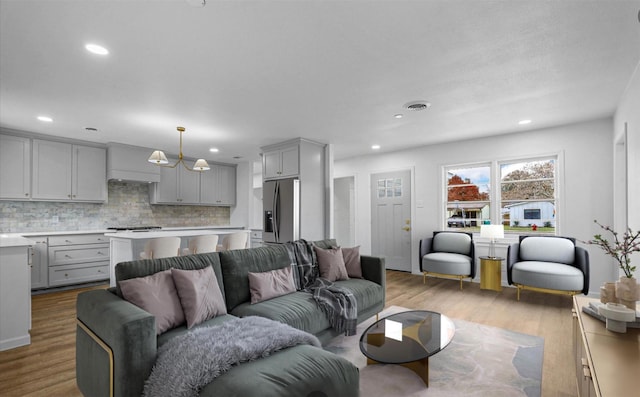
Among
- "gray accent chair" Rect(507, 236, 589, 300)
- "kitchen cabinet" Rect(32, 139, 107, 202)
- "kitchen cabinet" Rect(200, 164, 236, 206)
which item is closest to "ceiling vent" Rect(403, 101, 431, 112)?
"gray accent chair" Rect(507, 236, 589, 300)

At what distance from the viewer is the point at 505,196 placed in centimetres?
514

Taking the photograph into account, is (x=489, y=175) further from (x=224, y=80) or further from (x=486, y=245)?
(x=224, y=80)

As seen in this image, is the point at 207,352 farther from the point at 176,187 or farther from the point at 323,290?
the point at 176,187

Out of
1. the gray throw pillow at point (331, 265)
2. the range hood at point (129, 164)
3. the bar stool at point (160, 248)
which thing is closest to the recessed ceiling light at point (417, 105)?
the gray throw pillow at point (331, 265)

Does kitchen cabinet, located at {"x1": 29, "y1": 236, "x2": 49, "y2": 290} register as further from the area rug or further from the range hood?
the area rug

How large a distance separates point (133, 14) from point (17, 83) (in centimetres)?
201

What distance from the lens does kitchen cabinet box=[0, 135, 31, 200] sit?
4.64 metres

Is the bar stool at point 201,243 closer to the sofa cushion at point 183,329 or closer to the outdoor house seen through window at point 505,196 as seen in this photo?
the sofa cushion at point 183,329

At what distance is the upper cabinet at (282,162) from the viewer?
17.5ft

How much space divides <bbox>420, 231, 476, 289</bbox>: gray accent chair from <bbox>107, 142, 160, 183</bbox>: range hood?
5.23 meters

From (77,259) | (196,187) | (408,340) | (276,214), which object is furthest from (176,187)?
(408,340)

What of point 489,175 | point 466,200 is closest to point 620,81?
point 489,175

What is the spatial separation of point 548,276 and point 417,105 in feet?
8.73

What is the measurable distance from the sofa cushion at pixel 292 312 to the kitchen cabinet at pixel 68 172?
4.53 metres
